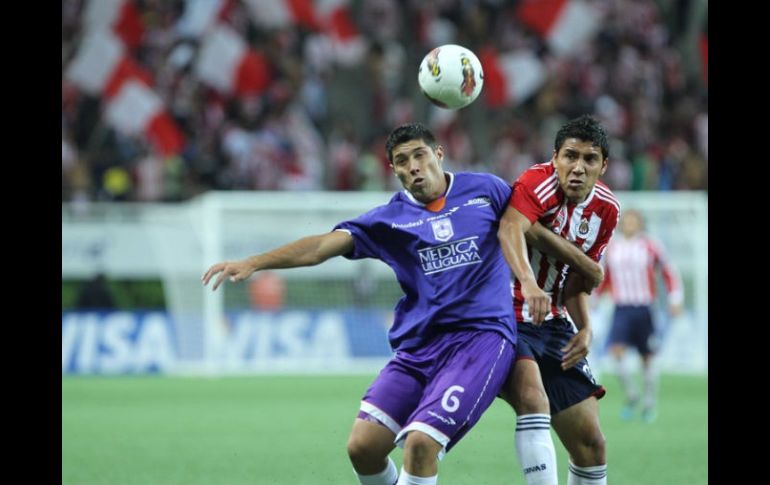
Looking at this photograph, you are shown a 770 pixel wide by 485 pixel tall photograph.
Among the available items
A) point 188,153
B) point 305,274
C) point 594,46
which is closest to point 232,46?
point 188,153

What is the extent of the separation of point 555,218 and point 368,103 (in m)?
18.1

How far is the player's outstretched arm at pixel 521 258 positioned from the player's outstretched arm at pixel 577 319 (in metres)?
0.49

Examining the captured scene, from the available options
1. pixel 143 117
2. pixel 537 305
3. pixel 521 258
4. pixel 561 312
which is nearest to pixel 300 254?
pixel 521 258

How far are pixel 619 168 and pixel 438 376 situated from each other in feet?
56.2

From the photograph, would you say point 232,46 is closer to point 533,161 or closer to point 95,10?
point 95,10

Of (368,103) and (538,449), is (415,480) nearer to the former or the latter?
(538,449)

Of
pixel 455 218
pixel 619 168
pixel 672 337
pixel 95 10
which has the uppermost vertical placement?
pixel 95 10

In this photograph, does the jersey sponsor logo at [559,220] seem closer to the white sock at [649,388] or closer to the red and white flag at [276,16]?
the white sock at [649,388]

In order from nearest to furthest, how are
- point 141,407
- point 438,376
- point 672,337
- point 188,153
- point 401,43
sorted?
point 438,376 < point 141,407 < point 672,337 < point 188,153 < point 401,43

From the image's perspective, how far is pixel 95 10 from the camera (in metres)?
23.4

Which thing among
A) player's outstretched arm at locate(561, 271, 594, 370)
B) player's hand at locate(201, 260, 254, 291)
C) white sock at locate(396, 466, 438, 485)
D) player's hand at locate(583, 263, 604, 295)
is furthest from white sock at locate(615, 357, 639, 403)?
player's hand at locate(201, 260, 254, 291)

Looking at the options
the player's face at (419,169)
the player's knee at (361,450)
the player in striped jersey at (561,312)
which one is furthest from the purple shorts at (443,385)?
the player's face at (419,169)

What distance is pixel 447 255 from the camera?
6.64 m

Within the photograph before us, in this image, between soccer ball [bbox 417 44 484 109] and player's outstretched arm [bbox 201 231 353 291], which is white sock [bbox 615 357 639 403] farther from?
player's outstretched arm [bbox 201 231 353 291]
